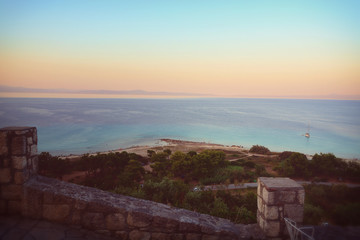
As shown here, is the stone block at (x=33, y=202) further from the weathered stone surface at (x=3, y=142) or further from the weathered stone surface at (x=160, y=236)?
the weathered stone surface at (x=160, y=236)

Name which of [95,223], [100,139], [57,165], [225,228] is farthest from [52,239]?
[100,139]

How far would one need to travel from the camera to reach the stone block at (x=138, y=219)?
3.02m

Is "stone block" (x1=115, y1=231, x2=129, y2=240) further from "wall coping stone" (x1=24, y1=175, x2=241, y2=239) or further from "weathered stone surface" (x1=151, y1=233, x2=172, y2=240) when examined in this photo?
"weathered stone surface" (x1=151, y1=233, x2=172, y2=240)

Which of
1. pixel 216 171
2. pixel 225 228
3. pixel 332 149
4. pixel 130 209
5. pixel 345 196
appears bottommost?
pixel 332 149

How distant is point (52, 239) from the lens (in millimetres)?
2730

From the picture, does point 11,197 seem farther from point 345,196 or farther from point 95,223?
point 345,196

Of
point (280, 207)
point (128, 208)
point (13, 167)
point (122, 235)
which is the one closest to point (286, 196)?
point (280, 207)

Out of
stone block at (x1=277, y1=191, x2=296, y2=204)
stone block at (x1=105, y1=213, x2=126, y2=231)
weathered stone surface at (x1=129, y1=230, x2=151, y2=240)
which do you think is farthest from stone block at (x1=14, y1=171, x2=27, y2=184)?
stone block at (x1=277, y1=191, x2=296, y2=204)

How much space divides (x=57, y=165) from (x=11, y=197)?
50.2ft

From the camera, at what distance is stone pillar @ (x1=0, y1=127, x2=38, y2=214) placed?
9.98 feet

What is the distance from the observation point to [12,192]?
10.2 feet

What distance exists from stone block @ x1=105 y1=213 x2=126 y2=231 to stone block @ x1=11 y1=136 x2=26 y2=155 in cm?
159

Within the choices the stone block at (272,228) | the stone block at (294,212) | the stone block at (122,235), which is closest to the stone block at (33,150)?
the stone block at (122,235)

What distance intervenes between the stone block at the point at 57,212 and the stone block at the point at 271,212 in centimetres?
291
